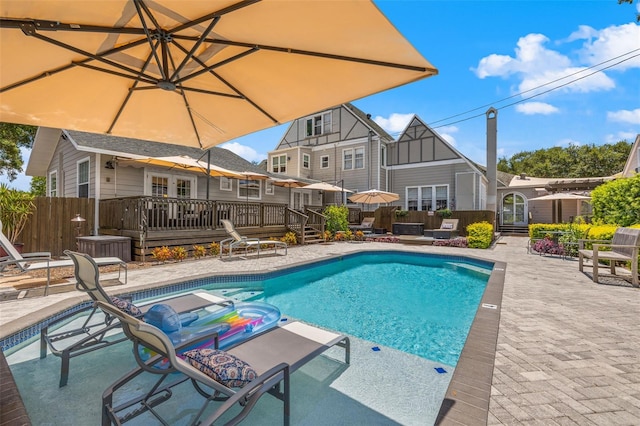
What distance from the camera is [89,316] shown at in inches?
142

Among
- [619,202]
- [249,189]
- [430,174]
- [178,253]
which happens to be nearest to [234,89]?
[178,253]

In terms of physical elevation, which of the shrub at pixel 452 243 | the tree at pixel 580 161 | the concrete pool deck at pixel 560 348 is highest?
the tree at pixel 580 161

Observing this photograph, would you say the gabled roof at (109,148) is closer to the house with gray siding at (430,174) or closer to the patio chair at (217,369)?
the patio chair at (217,369)

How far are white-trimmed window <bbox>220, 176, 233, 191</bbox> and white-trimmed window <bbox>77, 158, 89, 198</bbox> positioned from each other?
500cm

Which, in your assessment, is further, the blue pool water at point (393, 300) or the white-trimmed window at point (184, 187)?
the white-trimmed window at point (184, 187)

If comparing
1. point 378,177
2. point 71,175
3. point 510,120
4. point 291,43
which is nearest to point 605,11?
point 510,120

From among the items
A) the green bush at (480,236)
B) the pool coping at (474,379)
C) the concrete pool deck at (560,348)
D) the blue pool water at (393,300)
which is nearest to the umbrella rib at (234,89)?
the blue pool water at (393,300)

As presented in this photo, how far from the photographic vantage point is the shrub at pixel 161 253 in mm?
8320

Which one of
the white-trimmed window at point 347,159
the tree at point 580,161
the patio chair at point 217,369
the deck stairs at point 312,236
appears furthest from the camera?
the tree at point 580,161

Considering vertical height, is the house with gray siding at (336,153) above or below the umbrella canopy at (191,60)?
above

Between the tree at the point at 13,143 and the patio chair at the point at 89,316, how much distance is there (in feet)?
79.7

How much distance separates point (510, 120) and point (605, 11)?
747 centimetres

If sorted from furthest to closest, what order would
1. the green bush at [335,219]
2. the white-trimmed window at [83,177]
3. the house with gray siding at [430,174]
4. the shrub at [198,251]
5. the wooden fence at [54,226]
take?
1. the house with gray siding at [430,174]
2. the green bush at [335,219]
3. the white-trimmed window at [83,177]
4. the shrub at [198,251]
5. the wooden fence at [54,226]

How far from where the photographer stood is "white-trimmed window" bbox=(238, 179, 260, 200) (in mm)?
14664
